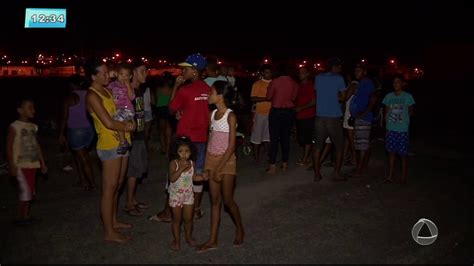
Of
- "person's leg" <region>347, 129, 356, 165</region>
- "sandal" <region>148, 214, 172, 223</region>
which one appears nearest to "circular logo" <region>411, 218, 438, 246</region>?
"sandal" <region>148, 214, 172, 223</region>

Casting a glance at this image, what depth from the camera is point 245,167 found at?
9.29 meters

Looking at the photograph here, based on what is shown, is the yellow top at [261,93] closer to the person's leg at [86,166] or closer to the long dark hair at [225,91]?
the person's leg at [86,166]

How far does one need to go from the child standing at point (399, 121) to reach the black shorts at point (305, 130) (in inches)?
63.5

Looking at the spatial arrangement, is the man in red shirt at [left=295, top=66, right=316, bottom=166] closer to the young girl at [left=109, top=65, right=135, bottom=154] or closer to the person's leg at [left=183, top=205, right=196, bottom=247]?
the young girl at [left=109, top=65, right=135, bottom=154]

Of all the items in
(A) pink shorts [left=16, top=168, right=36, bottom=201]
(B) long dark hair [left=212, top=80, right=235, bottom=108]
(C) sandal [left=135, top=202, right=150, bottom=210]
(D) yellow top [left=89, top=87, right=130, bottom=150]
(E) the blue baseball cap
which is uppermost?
(E) the blue baseball cap

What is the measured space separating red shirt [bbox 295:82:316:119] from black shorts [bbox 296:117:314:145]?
0.09 metres

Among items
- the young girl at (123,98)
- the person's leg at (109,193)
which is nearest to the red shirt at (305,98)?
the young girl at (123,98)

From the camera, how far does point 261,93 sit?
9188 mm

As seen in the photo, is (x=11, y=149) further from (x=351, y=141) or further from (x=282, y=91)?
(x=351, y=141)

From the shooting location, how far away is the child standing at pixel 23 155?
584cm

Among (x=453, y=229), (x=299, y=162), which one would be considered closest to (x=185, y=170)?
(x=453, y=229)

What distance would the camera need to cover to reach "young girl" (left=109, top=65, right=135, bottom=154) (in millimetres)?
5199

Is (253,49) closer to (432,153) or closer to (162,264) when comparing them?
(432,153)

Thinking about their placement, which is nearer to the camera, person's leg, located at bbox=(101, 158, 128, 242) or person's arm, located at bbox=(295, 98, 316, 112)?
person's leg, located at bbox=(101, 158, 128, 242)
